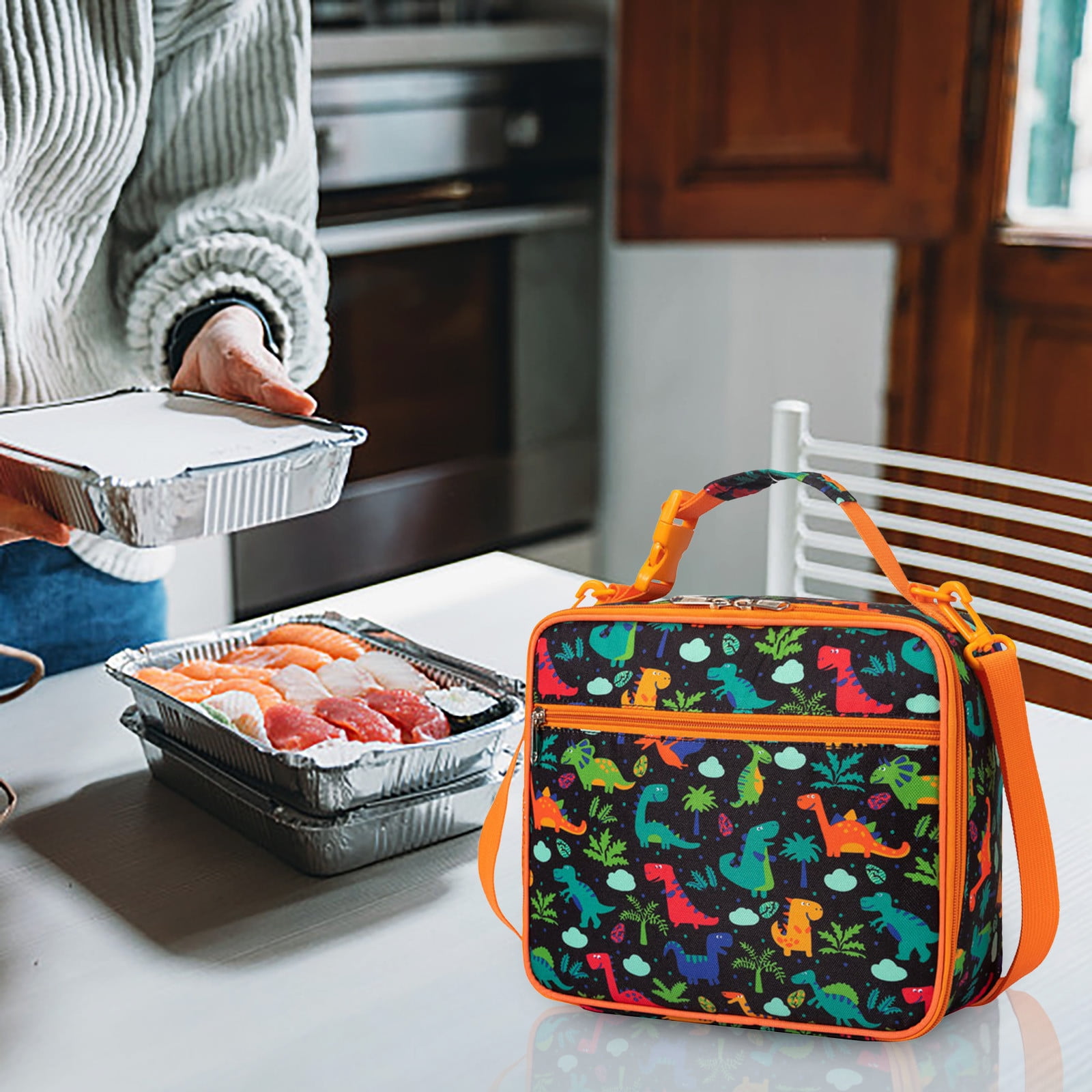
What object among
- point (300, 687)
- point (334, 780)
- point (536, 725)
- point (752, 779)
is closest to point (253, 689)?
point (300, 687)

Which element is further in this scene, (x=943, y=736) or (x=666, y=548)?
(x=666, y=548)

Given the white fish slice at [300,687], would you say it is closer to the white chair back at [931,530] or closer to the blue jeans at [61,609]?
the blue jeans at [61,609]

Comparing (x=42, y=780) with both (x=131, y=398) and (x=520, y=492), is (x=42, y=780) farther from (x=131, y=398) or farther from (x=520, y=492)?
(x=520, y=492)

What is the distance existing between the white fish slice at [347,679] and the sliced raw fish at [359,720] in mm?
29

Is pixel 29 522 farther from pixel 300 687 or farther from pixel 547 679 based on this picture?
pixel 547 679

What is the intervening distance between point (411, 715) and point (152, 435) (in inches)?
9.0

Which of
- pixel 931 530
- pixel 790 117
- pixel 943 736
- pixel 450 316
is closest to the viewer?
pixel 943 736

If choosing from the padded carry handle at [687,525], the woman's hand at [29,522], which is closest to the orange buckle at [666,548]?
the padded carry handle at [687,525]

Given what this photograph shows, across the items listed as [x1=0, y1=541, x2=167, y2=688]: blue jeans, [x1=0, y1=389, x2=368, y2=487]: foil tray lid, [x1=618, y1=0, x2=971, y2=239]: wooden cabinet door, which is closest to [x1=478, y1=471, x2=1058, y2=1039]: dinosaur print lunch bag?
[x1=0, y1=389, x2=368, y2=487]: foil tray lid

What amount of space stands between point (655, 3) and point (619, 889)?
5.46 ft

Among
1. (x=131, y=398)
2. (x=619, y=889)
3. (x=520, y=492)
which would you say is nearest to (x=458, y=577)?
(x=131, y=398)

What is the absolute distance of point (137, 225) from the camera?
1.22m

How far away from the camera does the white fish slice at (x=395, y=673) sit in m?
0.95

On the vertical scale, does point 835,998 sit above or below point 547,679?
below
